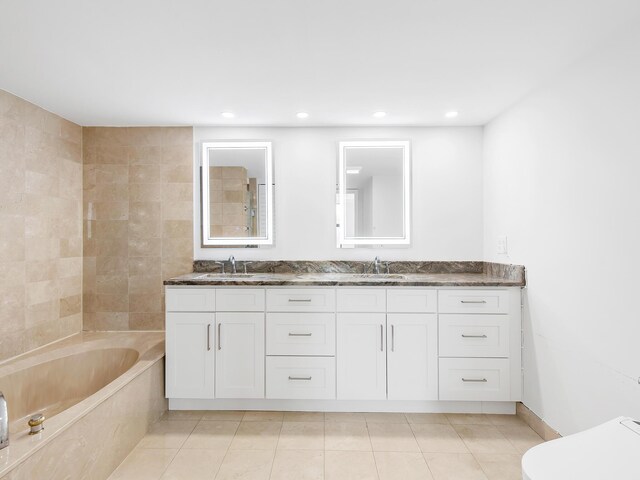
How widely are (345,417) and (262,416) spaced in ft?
1.85

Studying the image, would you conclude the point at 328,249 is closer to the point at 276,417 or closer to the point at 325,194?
the point at 325,194

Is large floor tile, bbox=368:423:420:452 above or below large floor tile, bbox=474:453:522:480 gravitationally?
above

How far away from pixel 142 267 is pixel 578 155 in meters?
3.14

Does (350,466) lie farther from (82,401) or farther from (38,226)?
(38,226)

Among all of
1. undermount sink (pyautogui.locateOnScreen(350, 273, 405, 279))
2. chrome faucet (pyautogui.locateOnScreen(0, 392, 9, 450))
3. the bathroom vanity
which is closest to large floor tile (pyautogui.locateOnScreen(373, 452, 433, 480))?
the bathroom vanity

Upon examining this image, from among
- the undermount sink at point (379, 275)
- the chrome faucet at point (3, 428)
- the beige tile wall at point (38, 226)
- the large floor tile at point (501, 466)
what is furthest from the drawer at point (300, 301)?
the beige tile wall at point (38, 226)

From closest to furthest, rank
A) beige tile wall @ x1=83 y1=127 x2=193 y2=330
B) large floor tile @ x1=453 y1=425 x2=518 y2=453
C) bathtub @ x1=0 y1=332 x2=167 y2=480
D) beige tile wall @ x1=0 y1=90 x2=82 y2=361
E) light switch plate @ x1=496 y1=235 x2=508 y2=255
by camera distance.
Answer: bathtub @ x1=0 y1=332 x2=167 y2=480, large floor tile @ x1=453 y1=425 x2=518 y2=453, beige tile wall @ x1=0 y1=90 x2=82 y2=361, light switch plate @ x1=496 y1=235 x2=508 y2=255, beige tile wall @ x1=83 y1=127 x2=193 y2=330

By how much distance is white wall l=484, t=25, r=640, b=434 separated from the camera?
64.3 inches

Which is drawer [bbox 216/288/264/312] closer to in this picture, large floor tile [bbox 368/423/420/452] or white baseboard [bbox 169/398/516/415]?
white baseboard [bbox 169/398/516/415]

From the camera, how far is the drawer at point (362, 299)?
252 cm

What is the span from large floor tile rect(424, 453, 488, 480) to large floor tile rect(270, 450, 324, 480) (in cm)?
60

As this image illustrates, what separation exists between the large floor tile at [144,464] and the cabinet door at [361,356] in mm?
1109

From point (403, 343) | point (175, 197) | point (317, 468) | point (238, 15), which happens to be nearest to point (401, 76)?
point (238, 15)

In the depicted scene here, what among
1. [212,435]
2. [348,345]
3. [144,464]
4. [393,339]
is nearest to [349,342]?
[348,345]
